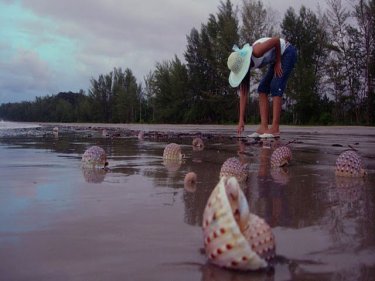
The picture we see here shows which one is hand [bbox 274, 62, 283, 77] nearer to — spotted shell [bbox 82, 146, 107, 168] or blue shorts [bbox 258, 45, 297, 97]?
blue shorts [bbox 258, 45, 297, 97]

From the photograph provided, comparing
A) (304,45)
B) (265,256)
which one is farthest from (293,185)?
(304,45)

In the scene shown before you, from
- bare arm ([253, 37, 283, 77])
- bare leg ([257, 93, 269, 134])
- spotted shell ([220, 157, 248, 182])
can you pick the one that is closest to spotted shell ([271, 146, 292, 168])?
spotted shell ([220, 157, 248, 182])

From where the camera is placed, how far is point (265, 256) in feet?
4.70

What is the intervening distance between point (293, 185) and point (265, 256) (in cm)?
166

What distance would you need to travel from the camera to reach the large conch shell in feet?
4.48

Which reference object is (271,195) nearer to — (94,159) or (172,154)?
(94,159)

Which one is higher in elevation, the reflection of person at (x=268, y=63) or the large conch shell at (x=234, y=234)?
the reflection of person at (x=268, y=63)

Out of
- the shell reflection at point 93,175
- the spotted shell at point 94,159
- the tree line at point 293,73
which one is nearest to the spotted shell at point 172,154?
the spotted shell at point 94,159

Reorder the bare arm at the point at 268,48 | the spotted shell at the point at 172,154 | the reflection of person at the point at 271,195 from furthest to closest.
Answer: the bare arm at the point at 268,48, the spotted shell at the point at 172,154, the reflection of person at the point at 271,195

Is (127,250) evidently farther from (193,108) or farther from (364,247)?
(193,108)

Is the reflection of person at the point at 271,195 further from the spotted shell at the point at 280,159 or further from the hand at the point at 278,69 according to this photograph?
the hand at the point at 278,69

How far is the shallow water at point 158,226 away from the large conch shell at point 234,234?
0.13 ft

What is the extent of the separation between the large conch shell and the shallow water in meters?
0.04

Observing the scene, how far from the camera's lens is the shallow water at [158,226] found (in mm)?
1401
